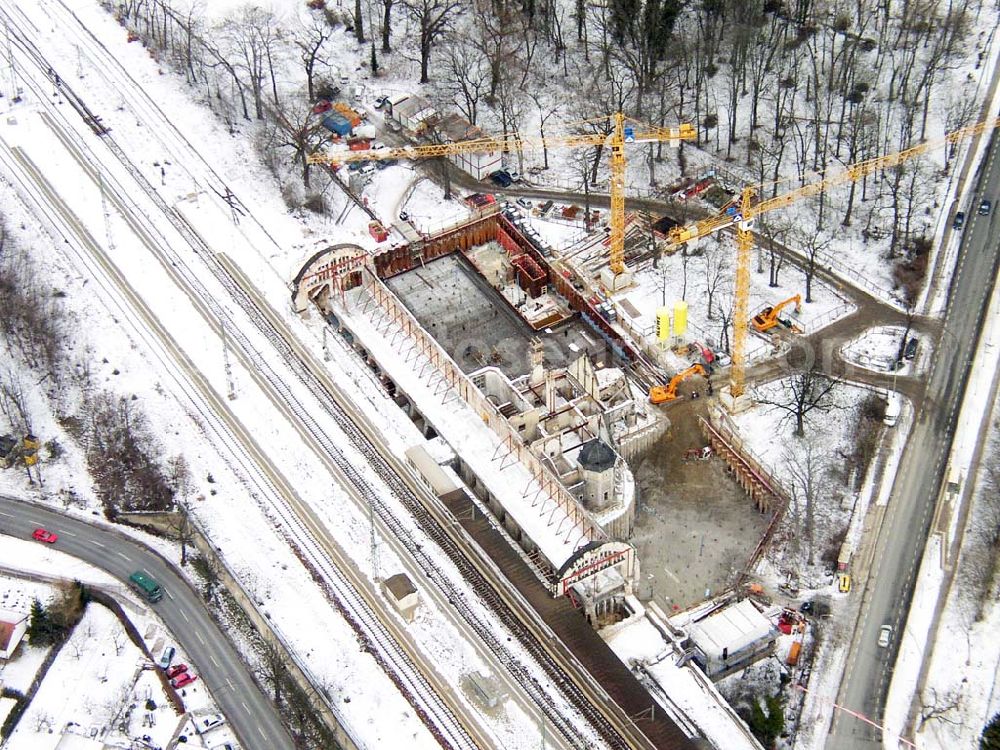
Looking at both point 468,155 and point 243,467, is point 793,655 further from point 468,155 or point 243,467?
point 468,155

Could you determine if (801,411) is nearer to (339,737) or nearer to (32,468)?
(339,737)

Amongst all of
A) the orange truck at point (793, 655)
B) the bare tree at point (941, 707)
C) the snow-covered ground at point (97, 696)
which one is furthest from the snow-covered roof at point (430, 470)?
the bare tree at point (941, 707)

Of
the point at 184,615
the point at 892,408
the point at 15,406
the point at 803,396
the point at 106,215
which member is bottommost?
the point at 892,408

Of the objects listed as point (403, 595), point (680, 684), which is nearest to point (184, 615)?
point (403, 595)

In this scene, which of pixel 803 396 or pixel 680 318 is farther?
pixel 680 318

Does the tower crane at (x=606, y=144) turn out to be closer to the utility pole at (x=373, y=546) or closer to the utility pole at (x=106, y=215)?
the utility pole at (x=106, y=215)

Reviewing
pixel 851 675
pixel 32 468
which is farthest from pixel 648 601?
pixel 32 468

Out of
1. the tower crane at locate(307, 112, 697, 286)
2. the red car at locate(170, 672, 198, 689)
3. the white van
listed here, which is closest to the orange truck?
the white van
